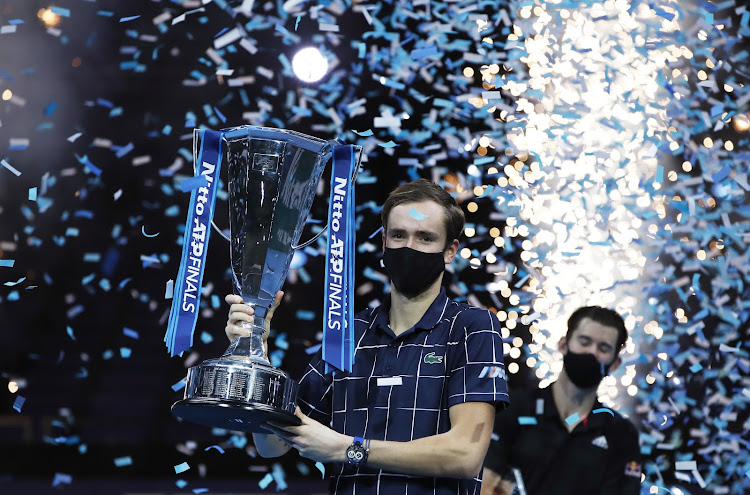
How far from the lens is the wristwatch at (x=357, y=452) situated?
192cm

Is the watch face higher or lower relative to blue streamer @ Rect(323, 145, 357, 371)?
lower

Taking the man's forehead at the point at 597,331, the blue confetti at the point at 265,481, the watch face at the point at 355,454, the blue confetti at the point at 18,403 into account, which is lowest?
the blue confetti at the point at 265,481

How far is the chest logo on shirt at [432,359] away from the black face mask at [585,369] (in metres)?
1.57

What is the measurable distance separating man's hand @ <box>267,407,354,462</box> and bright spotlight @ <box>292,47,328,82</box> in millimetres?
2952

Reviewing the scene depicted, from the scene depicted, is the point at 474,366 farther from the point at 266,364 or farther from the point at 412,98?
the point at 412,98

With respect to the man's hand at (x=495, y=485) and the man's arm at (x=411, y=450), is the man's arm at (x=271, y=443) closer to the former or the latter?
the man's arm at (x=411, y=450)

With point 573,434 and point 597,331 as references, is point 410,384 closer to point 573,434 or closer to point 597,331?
point 573,434

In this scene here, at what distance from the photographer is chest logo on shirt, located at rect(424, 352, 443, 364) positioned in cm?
208

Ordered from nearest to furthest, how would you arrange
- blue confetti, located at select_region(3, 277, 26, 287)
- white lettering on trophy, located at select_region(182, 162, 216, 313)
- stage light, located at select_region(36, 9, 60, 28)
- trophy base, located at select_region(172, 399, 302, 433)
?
1. trophy base, located at select_region(172, 399, 302, 433)
2. white lettering on trophy, located at select_region(182, 162, 216, 313)
3. blue confetti, located at select_region(3, 277, 26, 287)
4. stage light, located at select_region(36, 9, 60, 28)

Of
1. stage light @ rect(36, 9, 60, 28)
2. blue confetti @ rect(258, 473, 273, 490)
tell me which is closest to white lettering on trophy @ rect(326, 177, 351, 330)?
blue confetti @ rect(258, 473, 273, 490)

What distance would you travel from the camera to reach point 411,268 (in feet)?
7.13

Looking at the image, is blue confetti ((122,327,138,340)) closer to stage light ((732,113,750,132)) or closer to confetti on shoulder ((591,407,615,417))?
confetti on shoulder ((591,407,615,417))

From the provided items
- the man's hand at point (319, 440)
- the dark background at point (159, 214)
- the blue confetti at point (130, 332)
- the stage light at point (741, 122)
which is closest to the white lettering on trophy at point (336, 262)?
the man's hand at point (319, 440)

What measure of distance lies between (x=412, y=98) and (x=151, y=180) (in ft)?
4.56
